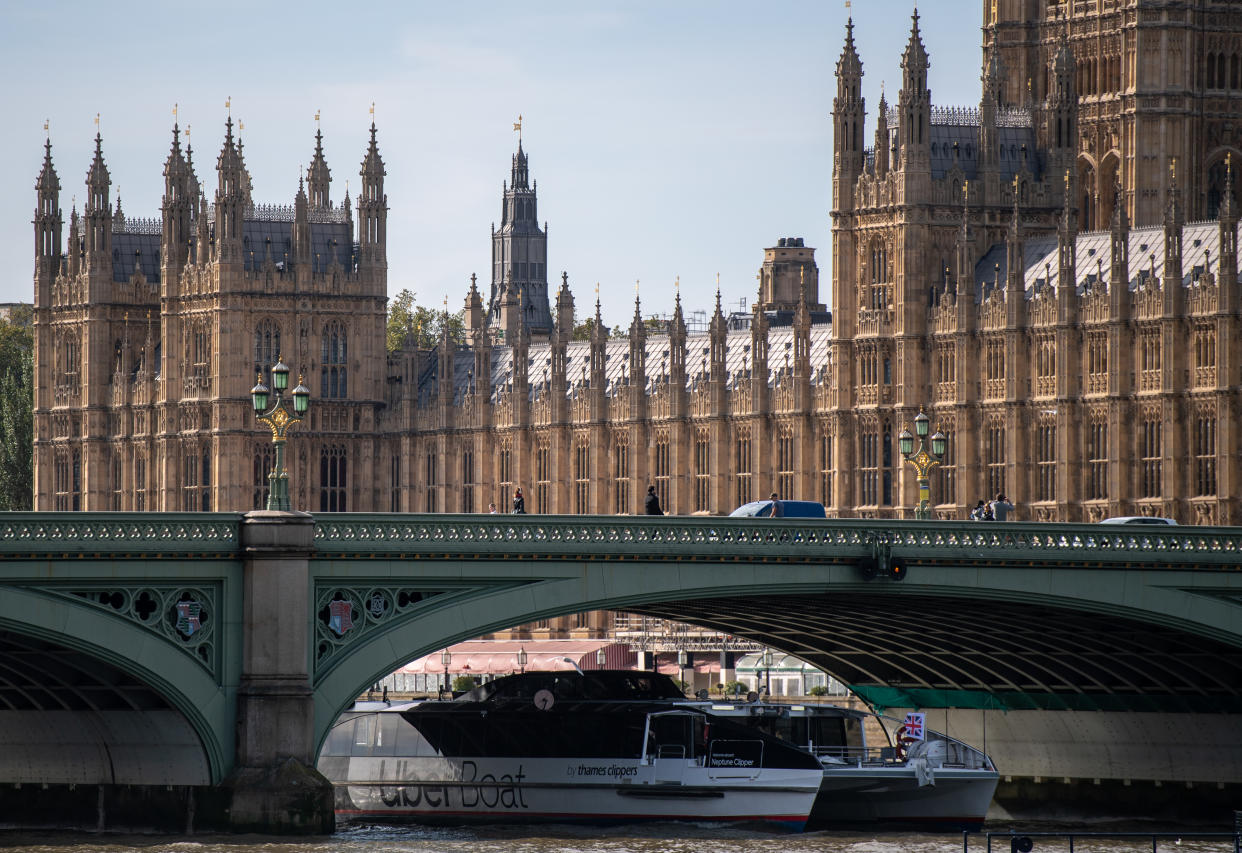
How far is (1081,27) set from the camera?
126 m

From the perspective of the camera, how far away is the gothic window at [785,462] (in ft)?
375

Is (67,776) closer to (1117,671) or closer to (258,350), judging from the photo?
(1117,671)

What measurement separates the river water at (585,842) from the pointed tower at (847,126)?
45004mm

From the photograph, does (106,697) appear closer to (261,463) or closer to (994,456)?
(994,456)

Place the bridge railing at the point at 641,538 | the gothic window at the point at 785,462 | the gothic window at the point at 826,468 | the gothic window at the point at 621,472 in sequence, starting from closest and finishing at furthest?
1. the bridge railing at the point at 641,538
2. the gothic window at the point at 826,468
3. the gothic window at the point at 785,462
4. the gothic window at the point at 621,472

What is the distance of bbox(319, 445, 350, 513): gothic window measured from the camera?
13525cm

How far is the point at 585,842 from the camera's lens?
66.9 m

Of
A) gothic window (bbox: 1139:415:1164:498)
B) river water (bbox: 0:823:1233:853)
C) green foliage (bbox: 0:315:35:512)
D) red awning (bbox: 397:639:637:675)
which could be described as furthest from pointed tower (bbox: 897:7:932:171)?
green foliage (bbox: 0:315:35:512)

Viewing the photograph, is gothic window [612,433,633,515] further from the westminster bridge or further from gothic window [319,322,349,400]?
the westminster bridge

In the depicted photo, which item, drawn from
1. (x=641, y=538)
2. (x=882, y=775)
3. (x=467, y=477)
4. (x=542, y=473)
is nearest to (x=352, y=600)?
(x=641, y=538)

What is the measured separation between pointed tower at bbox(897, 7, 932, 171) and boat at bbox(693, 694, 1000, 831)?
39.5 m

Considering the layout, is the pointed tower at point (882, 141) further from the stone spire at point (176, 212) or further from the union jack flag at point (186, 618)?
the union jack flag at point (186, 618)

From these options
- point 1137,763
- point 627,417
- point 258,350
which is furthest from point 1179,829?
point 258,350

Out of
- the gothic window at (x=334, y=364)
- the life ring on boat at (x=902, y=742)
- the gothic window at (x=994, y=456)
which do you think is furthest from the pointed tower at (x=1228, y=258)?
the gothic window at (x=334, y=364)
